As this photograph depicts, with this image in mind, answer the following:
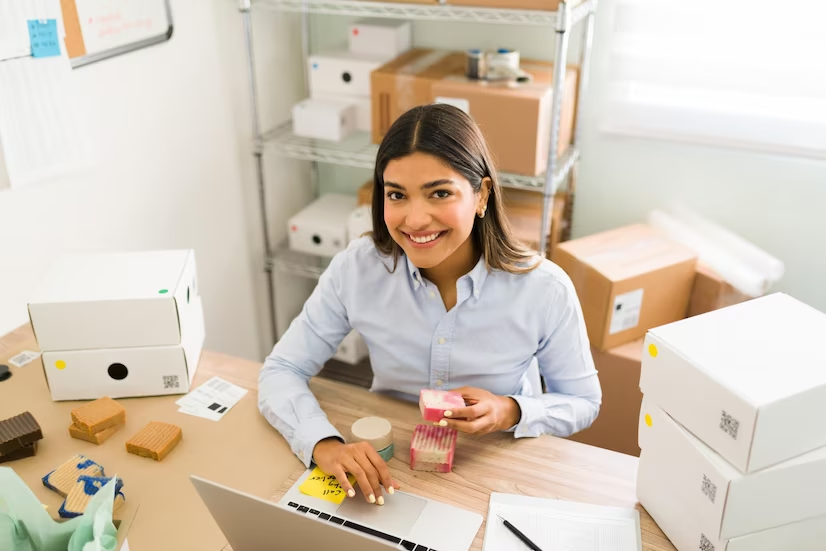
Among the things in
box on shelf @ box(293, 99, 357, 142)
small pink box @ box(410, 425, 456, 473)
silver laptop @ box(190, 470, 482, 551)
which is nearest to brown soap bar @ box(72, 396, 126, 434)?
silver laptop @ box(190, 470, 482, 551)

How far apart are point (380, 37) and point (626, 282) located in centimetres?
118

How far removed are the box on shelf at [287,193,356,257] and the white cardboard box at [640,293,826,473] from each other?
1.62 m

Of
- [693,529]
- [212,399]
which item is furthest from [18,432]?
[693,529]

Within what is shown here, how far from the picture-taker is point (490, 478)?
4.10ft

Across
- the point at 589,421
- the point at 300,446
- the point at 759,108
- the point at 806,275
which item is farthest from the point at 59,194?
the point at 806,275

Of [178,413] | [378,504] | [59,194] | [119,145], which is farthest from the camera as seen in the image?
[119,145]

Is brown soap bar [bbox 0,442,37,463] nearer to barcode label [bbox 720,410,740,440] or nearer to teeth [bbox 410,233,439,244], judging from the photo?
teeth [bbox 410,233,439,244]

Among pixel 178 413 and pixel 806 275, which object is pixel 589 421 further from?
pixel 806 275

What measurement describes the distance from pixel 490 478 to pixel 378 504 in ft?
0.66

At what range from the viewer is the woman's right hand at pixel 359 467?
46.7 inches

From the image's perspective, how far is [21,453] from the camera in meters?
1.30

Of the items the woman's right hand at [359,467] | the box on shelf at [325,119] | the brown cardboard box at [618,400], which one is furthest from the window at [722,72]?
the woman's right hand at [359,467]

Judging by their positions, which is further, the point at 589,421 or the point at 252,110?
the point at 252,110

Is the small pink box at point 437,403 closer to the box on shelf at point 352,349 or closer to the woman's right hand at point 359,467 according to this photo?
the woman's right hand at point 359,467
